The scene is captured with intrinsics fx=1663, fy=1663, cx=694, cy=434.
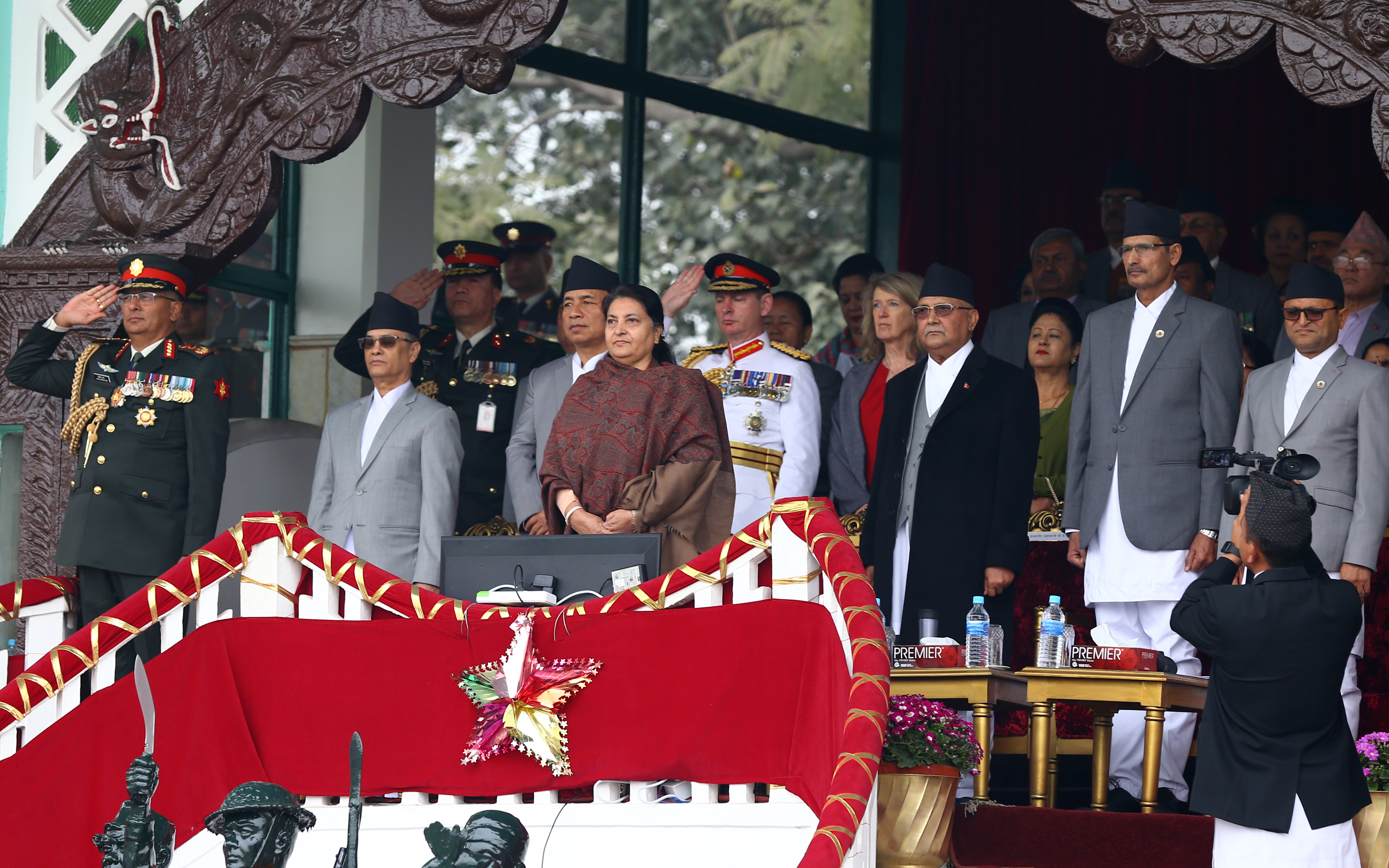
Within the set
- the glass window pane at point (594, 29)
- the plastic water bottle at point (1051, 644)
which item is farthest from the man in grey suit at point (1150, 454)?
the glass window pane at point (594, 29)

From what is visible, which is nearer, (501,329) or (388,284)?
(501,329)

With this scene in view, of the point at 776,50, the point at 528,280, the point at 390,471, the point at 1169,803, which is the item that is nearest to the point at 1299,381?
the point at 1169,803

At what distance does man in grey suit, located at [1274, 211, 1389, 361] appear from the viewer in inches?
280

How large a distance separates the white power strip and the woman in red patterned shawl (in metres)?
0.58

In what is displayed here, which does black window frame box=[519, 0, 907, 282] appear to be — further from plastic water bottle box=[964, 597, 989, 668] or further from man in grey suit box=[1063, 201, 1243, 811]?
plastic water bottle box=[964, 597, 989, 668]

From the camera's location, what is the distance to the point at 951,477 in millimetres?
6004

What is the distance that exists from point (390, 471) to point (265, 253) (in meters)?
2.95

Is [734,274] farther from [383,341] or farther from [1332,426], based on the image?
[1332,426]

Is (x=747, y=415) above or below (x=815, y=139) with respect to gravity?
below

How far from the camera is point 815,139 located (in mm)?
10797

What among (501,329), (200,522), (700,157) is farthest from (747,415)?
Answer: (700,157)

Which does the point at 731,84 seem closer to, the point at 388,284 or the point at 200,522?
the point at 388,284

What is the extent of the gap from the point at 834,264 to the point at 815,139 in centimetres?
83

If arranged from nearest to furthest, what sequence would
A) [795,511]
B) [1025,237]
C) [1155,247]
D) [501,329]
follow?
[795,511] → [1155,247] → [501,329] → [1025,237]
